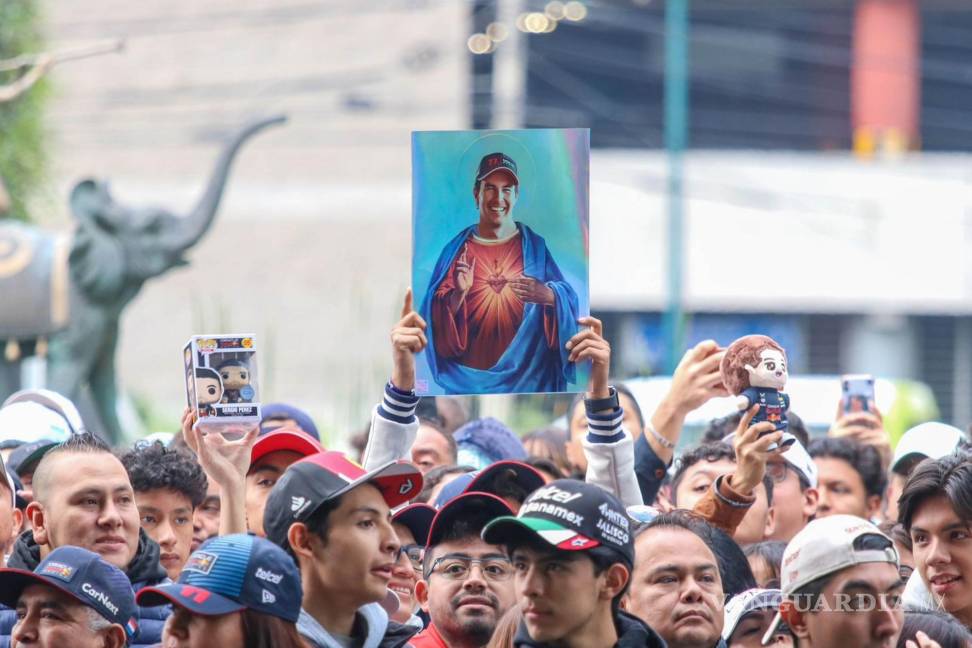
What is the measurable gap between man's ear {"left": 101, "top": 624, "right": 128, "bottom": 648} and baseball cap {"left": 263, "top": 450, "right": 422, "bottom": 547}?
467 mm

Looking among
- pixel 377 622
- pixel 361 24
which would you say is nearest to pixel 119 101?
pixel 361 24

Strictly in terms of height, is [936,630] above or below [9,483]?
below

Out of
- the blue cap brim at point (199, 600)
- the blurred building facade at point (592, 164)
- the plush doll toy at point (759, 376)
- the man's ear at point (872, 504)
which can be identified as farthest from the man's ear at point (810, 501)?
the blurred building facade at point (592, 164)

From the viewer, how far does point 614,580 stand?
4.64 meters

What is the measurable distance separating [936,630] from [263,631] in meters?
1.87

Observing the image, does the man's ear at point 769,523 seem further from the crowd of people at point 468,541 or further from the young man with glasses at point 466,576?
the young man with glasses at point 466,576

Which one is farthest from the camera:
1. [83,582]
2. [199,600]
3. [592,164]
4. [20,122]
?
[592,164]

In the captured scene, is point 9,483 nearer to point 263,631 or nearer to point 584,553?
point 263,631

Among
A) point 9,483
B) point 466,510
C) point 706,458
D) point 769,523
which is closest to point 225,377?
point 9,483

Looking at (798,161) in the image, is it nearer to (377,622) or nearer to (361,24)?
(361,24)

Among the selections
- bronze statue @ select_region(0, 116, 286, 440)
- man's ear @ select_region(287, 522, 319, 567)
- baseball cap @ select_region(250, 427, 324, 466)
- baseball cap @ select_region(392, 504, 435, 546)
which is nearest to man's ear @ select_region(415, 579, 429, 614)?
baseball cap @ select_region(392, 504, 435, 546)

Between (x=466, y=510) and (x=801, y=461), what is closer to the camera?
(x=466, y=510)

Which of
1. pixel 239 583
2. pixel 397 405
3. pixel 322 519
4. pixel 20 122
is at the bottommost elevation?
pixel 239 583

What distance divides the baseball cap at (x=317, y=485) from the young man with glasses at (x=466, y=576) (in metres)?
0.61
